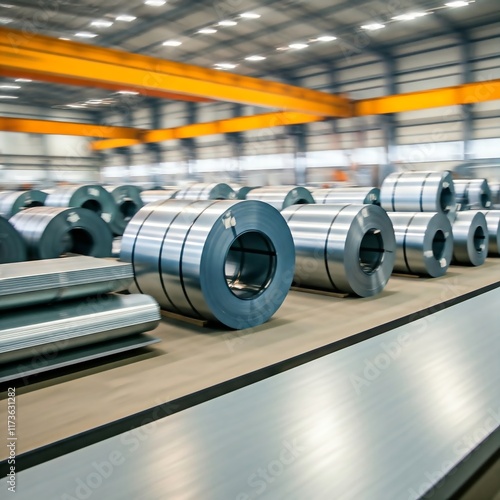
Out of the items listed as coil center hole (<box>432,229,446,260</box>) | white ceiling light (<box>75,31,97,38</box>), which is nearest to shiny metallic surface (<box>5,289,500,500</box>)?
coil center hole (<box>432,229,446,260</box>)

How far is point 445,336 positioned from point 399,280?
6.73ft

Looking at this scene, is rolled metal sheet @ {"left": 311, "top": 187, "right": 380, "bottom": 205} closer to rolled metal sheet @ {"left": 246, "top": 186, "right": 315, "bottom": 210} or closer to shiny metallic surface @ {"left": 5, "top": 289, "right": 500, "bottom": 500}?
rolled metal sheet @ {"left": 246, "top": 186, "right": 315, "bottom": 210}

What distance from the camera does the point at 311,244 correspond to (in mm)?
4523

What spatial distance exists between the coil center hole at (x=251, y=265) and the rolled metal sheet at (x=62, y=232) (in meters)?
2.12

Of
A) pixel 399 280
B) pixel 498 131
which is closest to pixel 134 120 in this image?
pixel 498 131

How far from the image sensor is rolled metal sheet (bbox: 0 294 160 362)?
2451 millimetres

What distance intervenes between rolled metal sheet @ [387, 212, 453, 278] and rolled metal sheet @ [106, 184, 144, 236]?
15.9ft

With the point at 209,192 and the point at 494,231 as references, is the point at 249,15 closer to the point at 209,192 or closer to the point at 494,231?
the point at 209,192

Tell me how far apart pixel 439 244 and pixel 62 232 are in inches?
170

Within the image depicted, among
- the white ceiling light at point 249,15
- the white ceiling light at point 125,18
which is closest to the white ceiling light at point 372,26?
the white ceiling light at point 249,15

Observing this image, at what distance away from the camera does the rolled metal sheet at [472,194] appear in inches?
352

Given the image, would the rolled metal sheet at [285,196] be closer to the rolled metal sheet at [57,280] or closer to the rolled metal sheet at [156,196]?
the rolled metal sheet at [156,196]

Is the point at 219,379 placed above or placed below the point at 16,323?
below

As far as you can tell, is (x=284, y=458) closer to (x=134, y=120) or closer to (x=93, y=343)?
(x=93, y=343)
